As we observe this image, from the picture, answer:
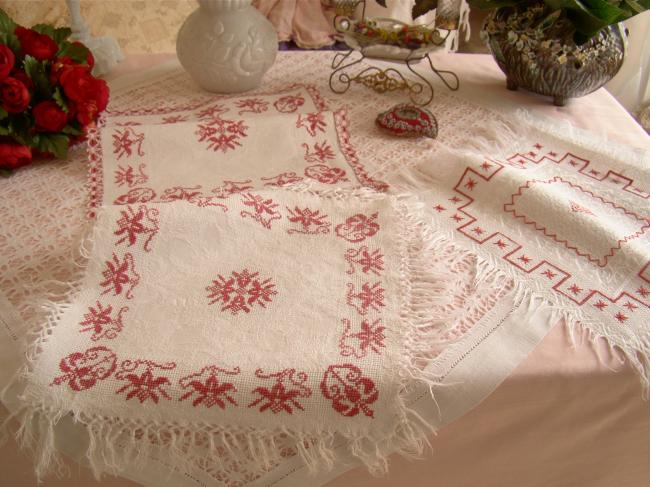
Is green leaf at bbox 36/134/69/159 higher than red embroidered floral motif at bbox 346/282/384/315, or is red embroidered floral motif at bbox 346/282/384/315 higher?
green leaf at bbox 36/134/69/159

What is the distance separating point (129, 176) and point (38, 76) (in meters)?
0.22

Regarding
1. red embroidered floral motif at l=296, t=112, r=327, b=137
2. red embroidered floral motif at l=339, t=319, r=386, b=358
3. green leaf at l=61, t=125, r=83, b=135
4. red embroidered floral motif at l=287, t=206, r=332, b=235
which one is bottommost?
red embroidered floral motif at l=339, t=319, r=386, b=358

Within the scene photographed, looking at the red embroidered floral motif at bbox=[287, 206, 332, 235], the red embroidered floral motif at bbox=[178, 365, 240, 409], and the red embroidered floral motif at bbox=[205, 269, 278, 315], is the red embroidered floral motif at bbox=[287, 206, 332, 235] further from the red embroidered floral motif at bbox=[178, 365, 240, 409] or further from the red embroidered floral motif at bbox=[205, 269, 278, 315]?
the red embroidered floral motif at bbox=[178, 365, 240, 409]

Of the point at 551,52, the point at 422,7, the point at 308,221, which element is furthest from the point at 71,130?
the point at 551,52

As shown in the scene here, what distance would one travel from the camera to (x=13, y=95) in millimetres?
894

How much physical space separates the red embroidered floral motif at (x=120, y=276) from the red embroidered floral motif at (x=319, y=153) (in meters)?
0.36

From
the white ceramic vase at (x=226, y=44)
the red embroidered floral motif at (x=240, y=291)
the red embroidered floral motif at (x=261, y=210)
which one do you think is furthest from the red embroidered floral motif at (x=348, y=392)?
the white ceramic vase at (x=226, y=44)

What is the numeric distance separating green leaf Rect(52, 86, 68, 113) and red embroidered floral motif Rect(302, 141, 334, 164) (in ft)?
1.29

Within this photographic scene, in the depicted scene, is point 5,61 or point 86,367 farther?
point 5,61

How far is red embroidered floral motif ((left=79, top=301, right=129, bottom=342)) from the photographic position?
2.09ft

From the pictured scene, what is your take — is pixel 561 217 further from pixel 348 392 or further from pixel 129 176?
pixel 129 176

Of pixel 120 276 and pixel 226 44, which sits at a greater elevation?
pixel 226 44

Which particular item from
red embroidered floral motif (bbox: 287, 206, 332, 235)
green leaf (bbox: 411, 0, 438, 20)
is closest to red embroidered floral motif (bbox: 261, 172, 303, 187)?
red embroidered floral motif (bbox: 287, 206, 332, 235)

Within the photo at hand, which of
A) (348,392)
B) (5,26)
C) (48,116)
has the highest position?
(5,26)
